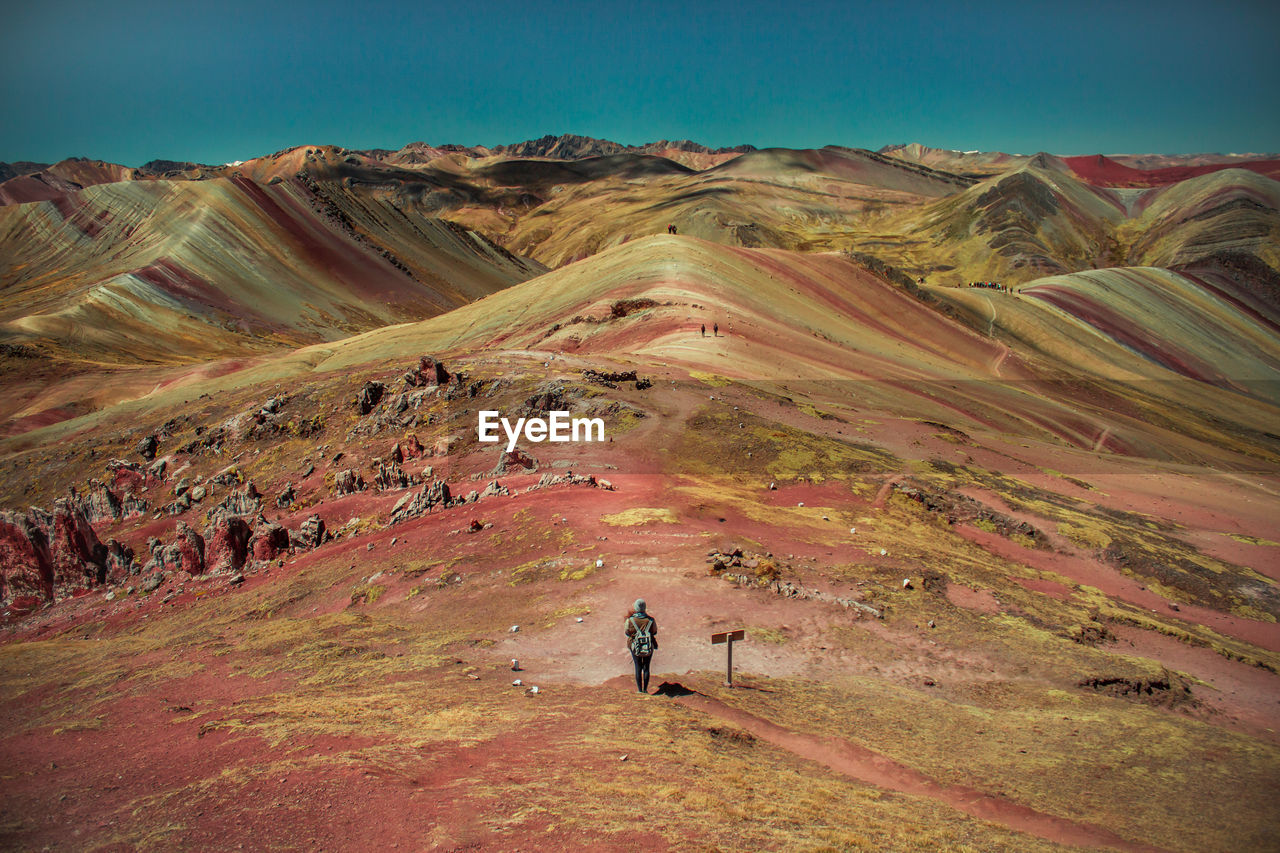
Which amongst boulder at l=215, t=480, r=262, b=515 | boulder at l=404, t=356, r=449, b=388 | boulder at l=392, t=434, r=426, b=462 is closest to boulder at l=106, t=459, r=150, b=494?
boulder at l=215, t=480, r=262, b=515

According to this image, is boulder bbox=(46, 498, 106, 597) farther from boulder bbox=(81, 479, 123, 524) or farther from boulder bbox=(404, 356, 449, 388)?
boulder bbox=(404, 356, 449, 388)

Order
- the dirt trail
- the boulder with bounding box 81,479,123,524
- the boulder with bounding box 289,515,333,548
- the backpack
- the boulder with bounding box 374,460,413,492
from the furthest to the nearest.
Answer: the boulder with bounding box 81,479,123,524 < the boulder with bounding box 374,460,413,492 < the boulder with bounding box 289,515,333,548 < the backpack < the dirt trail

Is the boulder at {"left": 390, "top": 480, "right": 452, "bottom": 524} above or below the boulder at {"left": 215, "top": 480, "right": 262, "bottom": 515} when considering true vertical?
above

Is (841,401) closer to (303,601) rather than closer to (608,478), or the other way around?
(608,478)

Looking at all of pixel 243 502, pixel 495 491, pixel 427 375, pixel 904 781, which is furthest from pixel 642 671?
pixel 427 375

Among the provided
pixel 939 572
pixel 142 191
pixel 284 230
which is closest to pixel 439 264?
pixel 284 230

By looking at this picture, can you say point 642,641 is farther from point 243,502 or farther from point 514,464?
point 243,502

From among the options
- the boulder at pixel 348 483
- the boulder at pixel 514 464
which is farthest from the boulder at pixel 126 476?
the boulder at pixel 514 464
